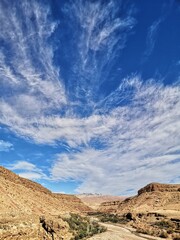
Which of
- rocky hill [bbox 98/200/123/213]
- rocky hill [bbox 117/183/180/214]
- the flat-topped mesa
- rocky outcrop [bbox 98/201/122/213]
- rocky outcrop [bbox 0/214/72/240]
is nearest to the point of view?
rocky outcrop [bbox 0/214/72/240]

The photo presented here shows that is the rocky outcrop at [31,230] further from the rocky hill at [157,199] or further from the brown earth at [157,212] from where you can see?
the rocky hill at [157,199]

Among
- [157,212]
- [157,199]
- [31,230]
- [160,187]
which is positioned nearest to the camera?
[31,230]

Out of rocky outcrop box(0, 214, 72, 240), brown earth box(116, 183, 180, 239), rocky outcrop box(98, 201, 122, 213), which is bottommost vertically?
rocky outcrop box(0, 214, 72, 240)

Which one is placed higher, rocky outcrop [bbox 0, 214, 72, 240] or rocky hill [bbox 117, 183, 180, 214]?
rocky hill [bbox 117, 183, 180, 214]

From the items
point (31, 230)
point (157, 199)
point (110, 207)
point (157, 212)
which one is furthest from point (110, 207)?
point (31, 230)

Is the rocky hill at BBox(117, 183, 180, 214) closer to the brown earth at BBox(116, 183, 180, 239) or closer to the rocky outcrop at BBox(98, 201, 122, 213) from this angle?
the brown earth at BBox(116, 183, 180, 239)

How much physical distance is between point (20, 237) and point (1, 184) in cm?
3130

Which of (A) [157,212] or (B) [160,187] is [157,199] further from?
(A) [157,212]

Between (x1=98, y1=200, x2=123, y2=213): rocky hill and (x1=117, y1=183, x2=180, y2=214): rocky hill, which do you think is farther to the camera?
(x1=98, y1=200, x2=123, y2=213): rocky hill

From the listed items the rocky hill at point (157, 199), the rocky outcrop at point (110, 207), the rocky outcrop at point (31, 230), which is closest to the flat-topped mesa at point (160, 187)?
the rocky hill at point (157, 199)

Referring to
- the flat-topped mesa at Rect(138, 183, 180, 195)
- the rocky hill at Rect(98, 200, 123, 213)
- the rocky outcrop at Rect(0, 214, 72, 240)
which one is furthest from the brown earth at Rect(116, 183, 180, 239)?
the rocky hill at Rect(98, 200, 123, 213)

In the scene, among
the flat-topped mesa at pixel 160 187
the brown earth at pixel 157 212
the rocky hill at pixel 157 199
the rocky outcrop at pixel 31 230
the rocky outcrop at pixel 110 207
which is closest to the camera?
the rocky outcrop at pixel 31 230

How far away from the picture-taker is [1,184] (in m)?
48.2

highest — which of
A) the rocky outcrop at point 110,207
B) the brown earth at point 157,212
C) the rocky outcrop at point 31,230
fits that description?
the rocky outcrop at point 110,207
